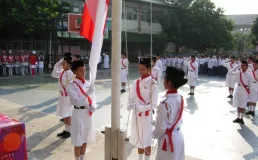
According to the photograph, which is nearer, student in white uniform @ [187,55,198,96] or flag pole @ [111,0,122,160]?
flag pole @ [111,0,122,160]

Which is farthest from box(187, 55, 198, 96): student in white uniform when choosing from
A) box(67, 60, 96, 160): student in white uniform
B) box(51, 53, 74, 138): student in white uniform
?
box(67, 60, 96, 160): student in white uniform

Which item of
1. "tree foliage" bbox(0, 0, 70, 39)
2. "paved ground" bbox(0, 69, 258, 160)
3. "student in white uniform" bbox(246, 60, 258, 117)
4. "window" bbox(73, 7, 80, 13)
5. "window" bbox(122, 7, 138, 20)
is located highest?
"window" bbox(122, 7, 138, 20)

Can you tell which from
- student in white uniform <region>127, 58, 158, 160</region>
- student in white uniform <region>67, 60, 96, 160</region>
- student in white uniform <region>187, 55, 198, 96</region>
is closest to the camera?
student in white uniform <region>67, 60, 96, 160</region>

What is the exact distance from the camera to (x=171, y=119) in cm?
365

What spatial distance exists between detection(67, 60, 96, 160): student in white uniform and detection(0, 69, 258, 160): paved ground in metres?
0.94

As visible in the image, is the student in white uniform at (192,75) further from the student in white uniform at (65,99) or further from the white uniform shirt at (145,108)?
the white uniform shirt at (145,108)

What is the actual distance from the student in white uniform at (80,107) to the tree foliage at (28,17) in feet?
57.7

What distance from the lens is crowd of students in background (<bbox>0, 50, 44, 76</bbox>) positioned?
1983cm

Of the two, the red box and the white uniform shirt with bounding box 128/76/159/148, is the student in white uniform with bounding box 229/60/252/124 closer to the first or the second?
the white uniform shirt with bounding box 128/76/159/148

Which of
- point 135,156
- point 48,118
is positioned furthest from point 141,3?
point 135,156

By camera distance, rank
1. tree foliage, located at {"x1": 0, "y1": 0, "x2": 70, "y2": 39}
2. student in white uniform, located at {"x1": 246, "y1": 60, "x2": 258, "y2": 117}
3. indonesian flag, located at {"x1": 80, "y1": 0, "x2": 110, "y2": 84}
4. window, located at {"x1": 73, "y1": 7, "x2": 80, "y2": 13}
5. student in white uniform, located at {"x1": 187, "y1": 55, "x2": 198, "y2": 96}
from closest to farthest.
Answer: indonesian flag, located at {"x1": 80, "y1": 0, "x2": 110, "y2": 84}
student in white uniform, located at {"x1": 246, "y1": 60, "x2": 258, "y2": 117}
student in white uniform, located at {"x1": 187, "y1": 55, "x2": 198, "y2": 96}
tree foliage, located at {"x1": 0, "y1": 0, "x2": 70, "y2": 39}
window, located at {"x1": 73, "y1": 7, "x2": 80, "y2": 13}

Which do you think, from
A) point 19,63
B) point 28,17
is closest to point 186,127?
point 19,63

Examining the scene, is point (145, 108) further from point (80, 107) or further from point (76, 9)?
point (76, 9)

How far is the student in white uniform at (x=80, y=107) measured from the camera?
4789 millimetres
